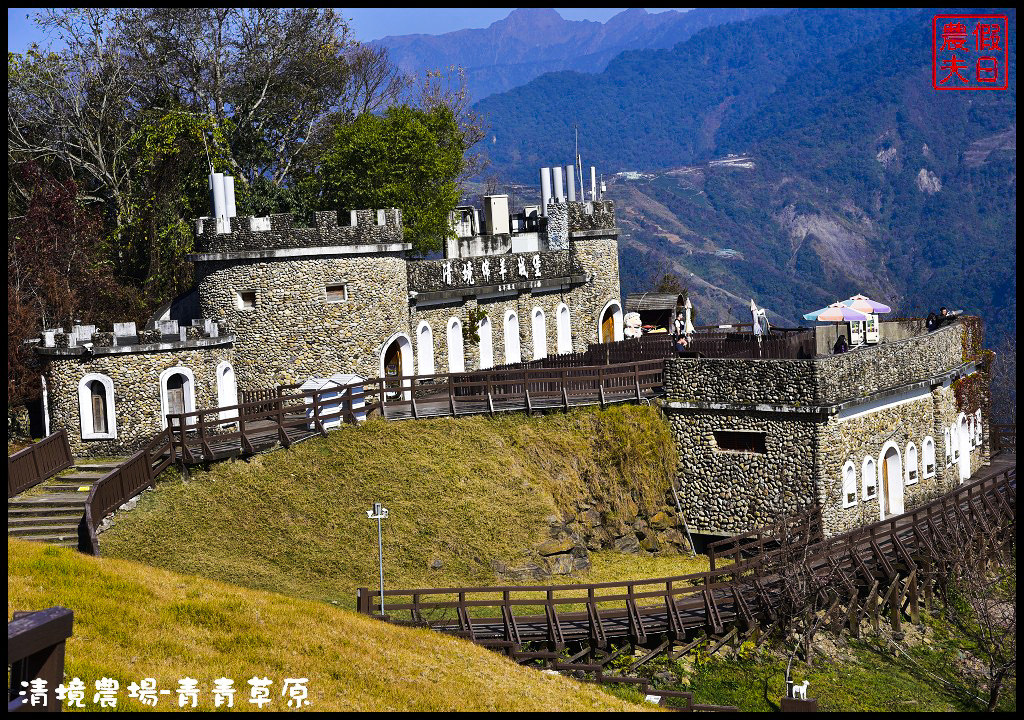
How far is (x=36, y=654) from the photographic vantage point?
10.2 meters

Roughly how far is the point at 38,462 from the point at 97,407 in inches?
90.6

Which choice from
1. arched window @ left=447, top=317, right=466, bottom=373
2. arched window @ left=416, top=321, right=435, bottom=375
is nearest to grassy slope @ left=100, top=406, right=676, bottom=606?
arched window @ left=416, top=321, right=435, bottom=375

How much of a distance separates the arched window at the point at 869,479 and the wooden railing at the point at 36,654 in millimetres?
23407

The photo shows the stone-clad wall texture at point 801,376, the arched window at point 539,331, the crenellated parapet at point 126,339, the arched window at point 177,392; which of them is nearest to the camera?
the crenellated parapet at point 126,339

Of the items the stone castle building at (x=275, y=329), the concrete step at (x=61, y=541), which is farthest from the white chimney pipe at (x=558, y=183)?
the concrete step at (x=61, y=541)

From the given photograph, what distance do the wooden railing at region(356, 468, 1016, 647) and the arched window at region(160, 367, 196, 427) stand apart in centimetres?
826

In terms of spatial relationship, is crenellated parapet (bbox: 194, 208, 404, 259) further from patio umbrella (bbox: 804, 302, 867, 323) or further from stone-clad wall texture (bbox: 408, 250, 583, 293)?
patio umbrella (bbox: 804, 302, 867, 323)

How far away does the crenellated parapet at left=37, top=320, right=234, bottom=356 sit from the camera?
28578 mm

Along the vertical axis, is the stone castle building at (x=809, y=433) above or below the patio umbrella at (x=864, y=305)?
below

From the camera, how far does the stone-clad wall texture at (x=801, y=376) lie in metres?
29.0

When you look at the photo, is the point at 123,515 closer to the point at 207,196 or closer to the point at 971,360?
the point at 207,196

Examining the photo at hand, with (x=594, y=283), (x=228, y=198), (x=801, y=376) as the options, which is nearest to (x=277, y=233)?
(x=228, y=198)

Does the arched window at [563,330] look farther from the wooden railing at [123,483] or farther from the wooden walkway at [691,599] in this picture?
the wooden railing at [123,483]

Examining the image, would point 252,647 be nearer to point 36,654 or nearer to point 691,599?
point 36,654
